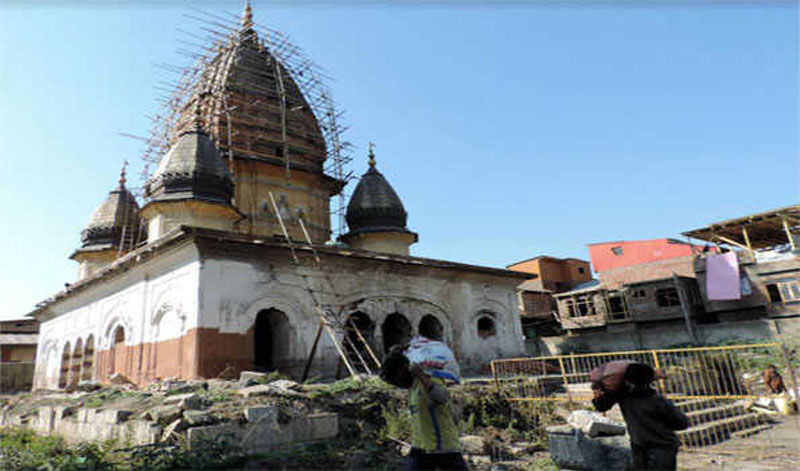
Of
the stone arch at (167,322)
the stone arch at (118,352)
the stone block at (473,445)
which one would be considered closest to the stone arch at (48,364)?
the stone arch at (118,352)

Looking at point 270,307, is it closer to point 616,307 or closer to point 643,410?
point 643,410

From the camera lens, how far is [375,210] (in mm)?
20875

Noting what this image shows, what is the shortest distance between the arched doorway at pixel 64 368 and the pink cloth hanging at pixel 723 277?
27595mm

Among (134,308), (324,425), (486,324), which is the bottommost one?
(324,425)

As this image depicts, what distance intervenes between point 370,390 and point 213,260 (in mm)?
5653

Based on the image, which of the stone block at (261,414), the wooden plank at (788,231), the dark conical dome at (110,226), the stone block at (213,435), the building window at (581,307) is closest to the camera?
the stone block at (213,435)

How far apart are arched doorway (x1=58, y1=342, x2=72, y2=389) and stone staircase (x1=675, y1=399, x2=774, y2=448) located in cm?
1974

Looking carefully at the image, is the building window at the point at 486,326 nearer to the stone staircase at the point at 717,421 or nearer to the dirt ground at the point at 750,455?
the stone staircase at the point at 717,421

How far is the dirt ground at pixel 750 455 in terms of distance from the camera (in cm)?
628

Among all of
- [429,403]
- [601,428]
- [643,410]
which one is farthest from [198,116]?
[643,410]

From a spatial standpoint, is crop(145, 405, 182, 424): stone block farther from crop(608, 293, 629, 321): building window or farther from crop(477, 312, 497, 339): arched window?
crop(608, 293, 629, 321): building window

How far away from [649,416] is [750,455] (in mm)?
4685

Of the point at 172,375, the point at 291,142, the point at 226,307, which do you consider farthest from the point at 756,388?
the point at 291,142

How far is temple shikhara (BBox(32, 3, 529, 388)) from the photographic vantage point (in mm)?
12336
